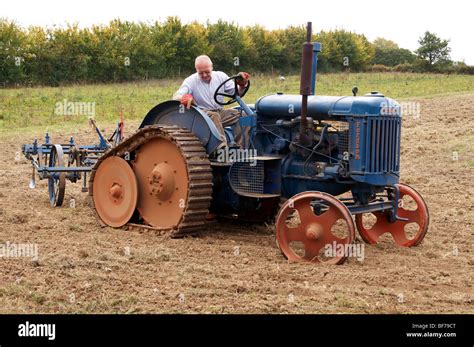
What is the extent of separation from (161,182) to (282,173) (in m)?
1.40

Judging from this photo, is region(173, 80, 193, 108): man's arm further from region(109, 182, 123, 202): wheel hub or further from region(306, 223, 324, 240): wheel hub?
region(306, 223, 324, 240): wheel hub

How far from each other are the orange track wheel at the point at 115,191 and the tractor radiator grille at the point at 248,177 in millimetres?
1310

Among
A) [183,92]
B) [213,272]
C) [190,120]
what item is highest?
[183,92]

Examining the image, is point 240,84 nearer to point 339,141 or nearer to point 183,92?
point 183,92

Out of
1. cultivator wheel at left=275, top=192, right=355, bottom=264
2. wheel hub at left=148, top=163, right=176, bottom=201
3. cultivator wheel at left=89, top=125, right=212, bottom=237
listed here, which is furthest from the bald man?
cultivator wheel at left=275, top=192, right=355, bottom=264

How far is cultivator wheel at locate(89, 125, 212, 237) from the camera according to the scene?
8.11 m

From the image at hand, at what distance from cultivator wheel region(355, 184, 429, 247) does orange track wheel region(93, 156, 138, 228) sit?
106 inches

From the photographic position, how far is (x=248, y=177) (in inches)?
320

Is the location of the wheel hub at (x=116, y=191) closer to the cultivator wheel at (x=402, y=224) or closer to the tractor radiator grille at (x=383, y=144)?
the cultivator wheel at (x=402, y=224)

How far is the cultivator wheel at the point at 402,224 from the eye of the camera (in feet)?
26.5

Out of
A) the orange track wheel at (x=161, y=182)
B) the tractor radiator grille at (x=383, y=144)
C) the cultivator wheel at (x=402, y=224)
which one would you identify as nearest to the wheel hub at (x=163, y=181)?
the orange track wheel at (x=161, y=182)

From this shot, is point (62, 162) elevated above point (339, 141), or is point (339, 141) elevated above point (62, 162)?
point (339, 141)

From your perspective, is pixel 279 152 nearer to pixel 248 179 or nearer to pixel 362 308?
pixel 248 179

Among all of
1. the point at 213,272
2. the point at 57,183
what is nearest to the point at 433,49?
the point at 57,183
